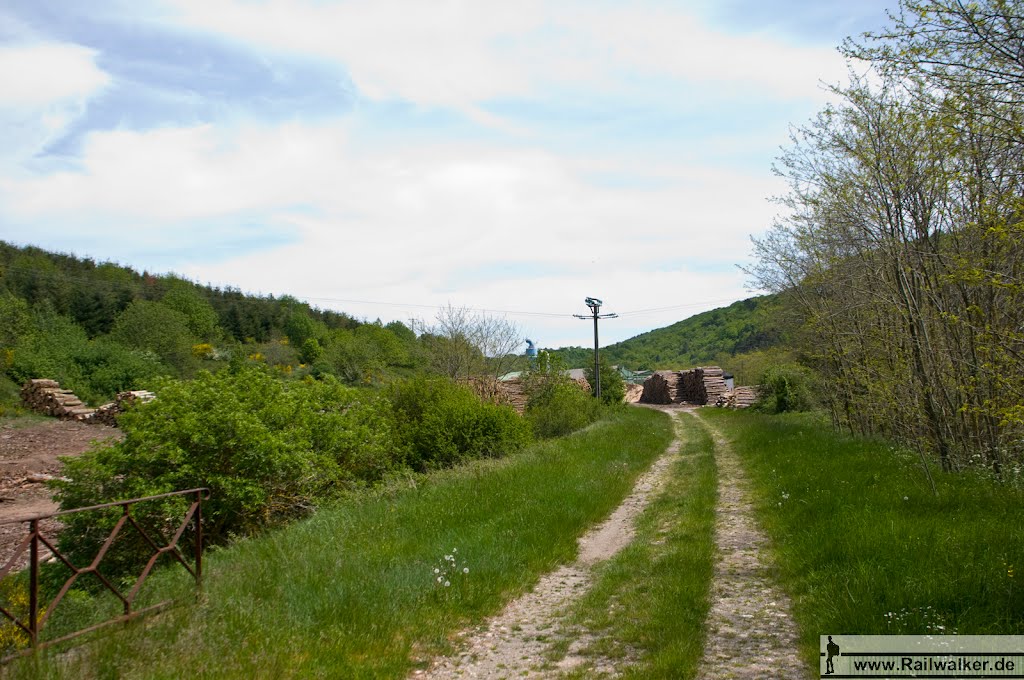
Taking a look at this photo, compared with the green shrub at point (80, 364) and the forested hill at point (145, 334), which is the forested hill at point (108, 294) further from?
the green shrub at point (80, 364)

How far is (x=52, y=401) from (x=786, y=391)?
110 feet

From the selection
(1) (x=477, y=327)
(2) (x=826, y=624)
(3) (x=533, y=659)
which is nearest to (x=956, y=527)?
(2) (x=826, y=624)

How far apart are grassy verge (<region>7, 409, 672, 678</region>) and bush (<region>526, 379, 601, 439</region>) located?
45.5ft

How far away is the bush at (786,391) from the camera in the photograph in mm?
29547

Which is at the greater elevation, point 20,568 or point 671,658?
point 671,658

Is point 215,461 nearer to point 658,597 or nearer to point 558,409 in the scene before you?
point 658,597

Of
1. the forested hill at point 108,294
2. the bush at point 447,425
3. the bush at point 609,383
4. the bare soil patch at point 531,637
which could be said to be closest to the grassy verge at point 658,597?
the bare soil patch at point 531,637

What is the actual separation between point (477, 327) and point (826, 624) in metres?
34.9

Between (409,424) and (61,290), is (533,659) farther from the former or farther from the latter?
Result: (61,290)

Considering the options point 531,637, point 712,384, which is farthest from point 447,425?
point 712,384

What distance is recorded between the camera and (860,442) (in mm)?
14383

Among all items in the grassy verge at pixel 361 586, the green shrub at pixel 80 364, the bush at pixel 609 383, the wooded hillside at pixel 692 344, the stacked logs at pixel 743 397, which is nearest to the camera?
the grassy verge at pixel 361 586

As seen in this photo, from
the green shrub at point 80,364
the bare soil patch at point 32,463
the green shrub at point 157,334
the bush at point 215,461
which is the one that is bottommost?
the bare soil patch at point 32,463

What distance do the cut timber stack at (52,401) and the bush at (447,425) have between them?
17.2 m
